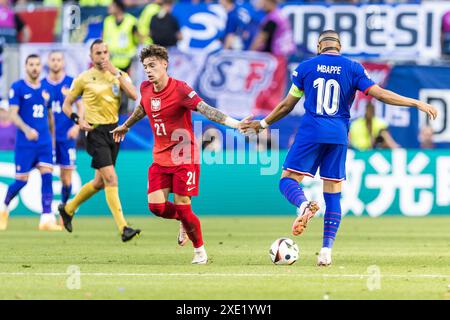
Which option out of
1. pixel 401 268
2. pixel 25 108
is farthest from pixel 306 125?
pixel 25 108

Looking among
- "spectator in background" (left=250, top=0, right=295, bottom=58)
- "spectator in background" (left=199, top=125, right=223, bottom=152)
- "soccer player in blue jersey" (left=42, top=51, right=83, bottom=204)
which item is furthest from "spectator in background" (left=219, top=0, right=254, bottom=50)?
"soccer player in blue jersey" (left=42, top=51, right=83, bottom=204)

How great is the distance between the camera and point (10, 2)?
24.4 metres

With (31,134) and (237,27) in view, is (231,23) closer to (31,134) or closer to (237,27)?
(237,27)

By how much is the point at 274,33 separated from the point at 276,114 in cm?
1013

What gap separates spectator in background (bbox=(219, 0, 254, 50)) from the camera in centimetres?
2211

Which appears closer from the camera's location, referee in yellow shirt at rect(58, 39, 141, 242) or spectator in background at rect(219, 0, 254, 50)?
referee in yellow shirt at rect(58, 39, 141, 242)

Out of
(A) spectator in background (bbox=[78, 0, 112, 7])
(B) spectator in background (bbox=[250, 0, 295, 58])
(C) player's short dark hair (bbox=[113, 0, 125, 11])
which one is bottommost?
(B) spectator in background (bbox=[250, 0, 295, 58])

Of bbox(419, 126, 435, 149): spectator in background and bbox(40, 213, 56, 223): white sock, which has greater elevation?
bbox(419, 126, 435, 149): spectator in background

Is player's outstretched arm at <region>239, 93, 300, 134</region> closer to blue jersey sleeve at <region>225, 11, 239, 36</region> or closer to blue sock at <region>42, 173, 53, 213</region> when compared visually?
blue sock at <region>42, 173, 53, 213</region>

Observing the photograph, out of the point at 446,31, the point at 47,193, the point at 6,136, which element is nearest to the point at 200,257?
the point at 47,193

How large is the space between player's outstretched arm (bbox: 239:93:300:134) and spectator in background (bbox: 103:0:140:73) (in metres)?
10.3

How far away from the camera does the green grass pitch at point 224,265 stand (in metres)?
9.41
